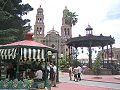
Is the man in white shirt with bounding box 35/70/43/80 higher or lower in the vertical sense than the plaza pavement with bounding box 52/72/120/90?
higher

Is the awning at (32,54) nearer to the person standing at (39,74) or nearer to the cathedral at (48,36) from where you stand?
the person standing at (39,74)

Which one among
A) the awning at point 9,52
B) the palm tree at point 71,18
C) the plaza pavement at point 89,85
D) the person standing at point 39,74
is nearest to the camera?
the awning at point 9,52

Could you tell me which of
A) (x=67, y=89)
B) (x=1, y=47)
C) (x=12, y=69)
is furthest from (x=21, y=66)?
(x=67, y=89)

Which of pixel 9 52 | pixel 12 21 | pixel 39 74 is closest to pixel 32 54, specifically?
pixel 9 52

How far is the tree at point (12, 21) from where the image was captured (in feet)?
112

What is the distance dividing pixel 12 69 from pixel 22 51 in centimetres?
192

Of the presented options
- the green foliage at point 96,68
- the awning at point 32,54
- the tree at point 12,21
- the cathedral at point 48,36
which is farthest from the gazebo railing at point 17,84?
the cathedral at point 48,36

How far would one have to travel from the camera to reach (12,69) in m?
18.1

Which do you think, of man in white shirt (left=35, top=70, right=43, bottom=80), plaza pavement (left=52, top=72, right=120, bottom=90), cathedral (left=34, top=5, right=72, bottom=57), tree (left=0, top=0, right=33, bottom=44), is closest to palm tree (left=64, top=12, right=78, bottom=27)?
cathedral (left=34, top=5, right=72, bottom=57)

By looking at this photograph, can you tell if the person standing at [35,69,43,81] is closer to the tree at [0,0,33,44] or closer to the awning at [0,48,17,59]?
the awning at [0,48,17,59]

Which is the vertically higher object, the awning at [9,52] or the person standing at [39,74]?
the awning at [9,52]

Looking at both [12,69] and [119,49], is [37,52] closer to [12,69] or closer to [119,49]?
[12,69]

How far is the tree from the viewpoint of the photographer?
3425 cm

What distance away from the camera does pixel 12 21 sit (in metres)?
37.5
